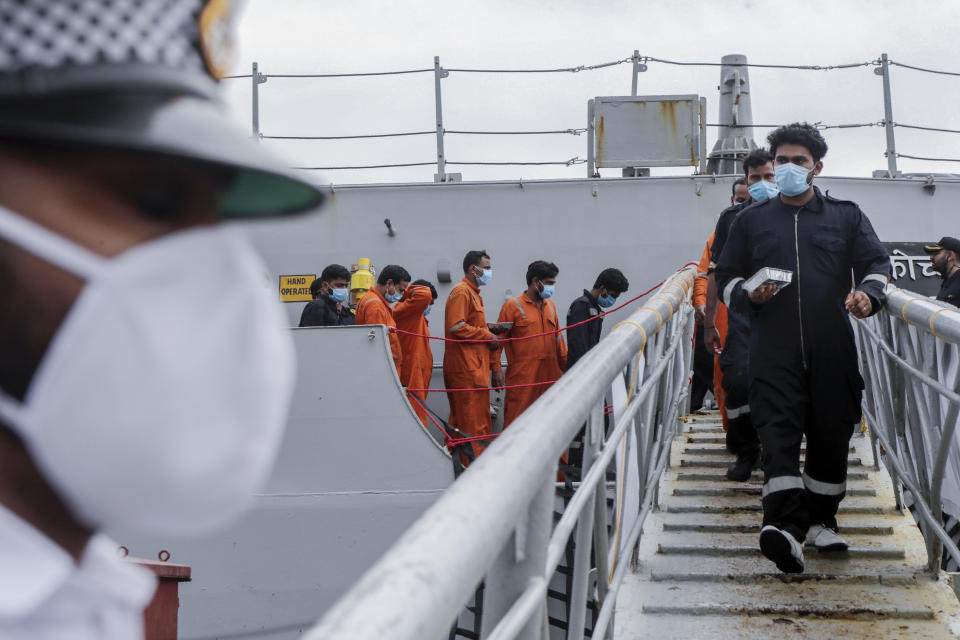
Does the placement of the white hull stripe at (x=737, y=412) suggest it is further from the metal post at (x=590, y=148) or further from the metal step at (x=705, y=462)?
the metal post at (x=590, y=148)

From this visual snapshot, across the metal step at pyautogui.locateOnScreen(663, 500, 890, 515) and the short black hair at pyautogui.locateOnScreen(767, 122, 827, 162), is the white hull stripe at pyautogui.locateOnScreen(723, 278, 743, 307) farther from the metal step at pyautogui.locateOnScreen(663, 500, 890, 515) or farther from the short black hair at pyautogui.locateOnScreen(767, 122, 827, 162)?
the metal step at pyautogui.locateOnScreen(663, 500, 890, 515)

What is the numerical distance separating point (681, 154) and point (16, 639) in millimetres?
9223

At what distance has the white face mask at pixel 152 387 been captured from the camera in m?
0.61

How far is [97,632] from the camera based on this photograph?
0.69 metres

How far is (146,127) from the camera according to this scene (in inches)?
24.9

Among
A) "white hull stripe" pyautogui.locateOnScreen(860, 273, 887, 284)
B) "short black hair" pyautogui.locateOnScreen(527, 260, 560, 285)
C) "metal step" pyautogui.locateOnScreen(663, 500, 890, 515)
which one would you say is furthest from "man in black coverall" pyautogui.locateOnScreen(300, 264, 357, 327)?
"white hull stripe" pyautogui.locateOnScreen(860, 273, 887, 284)

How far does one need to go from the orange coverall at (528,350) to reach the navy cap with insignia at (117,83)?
23.4 feet

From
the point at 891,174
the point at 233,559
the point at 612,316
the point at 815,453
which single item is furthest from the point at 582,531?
the point at 891,174

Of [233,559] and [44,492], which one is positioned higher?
[44,492]

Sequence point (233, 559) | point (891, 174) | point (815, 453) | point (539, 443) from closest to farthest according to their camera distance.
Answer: point (539, 443), point (815, 453), point (233, 559), point (891, 174)

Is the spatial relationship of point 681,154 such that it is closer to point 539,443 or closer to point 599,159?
point 599,159

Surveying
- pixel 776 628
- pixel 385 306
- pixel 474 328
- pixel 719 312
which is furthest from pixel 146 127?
pixel 474 328

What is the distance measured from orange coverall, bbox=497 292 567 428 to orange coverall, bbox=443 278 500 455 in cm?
31

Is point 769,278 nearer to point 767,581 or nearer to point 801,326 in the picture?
point 801,326
